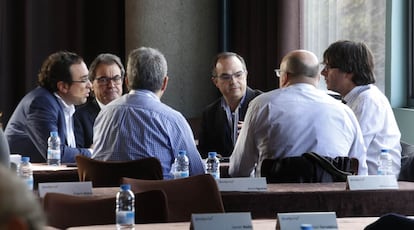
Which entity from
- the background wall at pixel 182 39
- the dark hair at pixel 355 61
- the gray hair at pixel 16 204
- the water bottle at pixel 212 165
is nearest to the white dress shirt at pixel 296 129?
the water bottle at pixel 212 165

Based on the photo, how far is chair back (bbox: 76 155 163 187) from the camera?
4.21 meters

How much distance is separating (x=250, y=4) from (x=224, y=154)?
2500 millimetres

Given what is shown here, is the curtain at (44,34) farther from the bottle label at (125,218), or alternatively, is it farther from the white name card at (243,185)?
the bottle label at (125,218)

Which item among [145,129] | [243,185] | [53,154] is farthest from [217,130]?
[243,185]

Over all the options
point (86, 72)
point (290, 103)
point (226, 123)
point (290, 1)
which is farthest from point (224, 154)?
point (290, 1)

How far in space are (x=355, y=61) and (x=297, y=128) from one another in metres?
0.95

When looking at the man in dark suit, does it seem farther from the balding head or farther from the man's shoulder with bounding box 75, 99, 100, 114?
the balding head

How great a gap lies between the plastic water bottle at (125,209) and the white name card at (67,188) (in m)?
0.57

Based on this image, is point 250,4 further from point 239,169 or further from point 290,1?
point 239,169

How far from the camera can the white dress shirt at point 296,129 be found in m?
4.58

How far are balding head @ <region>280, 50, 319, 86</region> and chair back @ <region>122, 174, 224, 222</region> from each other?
58.8 inches

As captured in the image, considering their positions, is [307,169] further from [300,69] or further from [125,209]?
[125,209]

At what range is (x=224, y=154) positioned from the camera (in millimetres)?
6102

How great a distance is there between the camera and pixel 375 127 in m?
5.14
